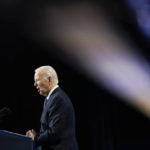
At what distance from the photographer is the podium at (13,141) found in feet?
4.53

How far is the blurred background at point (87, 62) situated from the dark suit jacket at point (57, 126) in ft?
4.02

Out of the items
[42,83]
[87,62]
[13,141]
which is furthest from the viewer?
[87,62]

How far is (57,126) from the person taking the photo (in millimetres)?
1617

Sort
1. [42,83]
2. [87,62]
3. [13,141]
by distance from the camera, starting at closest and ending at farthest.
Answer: [13,141]
[42,83]
[87,62]

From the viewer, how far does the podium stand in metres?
1.38

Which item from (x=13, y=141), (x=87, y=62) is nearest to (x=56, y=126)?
(x=13, y=141)

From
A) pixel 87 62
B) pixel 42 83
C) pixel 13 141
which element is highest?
pixel 87 62

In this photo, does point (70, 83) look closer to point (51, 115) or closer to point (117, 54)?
point (117, 54)

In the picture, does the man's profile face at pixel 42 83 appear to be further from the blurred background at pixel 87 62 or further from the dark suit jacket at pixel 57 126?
the blurred background at pixel 87 62

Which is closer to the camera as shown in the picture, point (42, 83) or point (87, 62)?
point (42, 83)

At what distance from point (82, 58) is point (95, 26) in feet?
1.07

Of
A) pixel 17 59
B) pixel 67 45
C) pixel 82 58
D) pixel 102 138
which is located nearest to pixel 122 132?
pixel 102 138

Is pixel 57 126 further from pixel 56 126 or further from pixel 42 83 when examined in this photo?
pixel 42 83

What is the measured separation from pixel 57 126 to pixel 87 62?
1.47 meters
